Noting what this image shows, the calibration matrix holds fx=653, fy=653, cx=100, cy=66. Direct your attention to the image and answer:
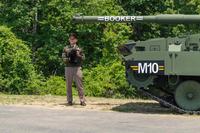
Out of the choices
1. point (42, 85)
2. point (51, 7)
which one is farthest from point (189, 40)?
point (51, 7)

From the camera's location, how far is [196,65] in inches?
587

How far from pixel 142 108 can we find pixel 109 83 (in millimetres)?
6804

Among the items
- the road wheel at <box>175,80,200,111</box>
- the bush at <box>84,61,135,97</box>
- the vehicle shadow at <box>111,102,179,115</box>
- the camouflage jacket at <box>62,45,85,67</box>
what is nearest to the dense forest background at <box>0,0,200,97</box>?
the bush at <box>84,61,135,97</box>

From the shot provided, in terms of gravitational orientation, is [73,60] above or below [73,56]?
below

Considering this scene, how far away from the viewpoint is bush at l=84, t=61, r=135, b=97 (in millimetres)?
22734

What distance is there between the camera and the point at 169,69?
15102mm

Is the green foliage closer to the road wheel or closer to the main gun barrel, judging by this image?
the main gun barrel

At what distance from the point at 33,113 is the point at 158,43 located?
11.9ft

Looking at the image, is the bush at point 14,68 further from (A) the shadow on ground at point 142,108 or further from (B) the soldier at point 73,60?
(B) the soldier at point 73,60

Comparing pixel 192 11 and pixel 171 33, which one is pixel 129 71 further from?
pixel 192 11

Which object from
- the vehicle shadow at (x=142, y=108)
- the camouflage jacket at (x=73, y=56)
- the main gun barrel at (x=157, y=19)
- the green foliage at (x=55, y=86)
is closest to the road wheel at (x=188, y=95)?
the vehicle shadow at (x=142, y=108)

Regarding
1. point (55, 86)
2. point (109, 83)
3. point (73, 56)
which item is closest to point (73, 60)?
point (73, 56)

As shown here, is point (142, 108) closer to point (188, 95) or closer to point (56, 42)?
point (188, 95)

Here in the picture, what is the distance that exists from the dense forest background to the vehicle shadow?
5126 mm
